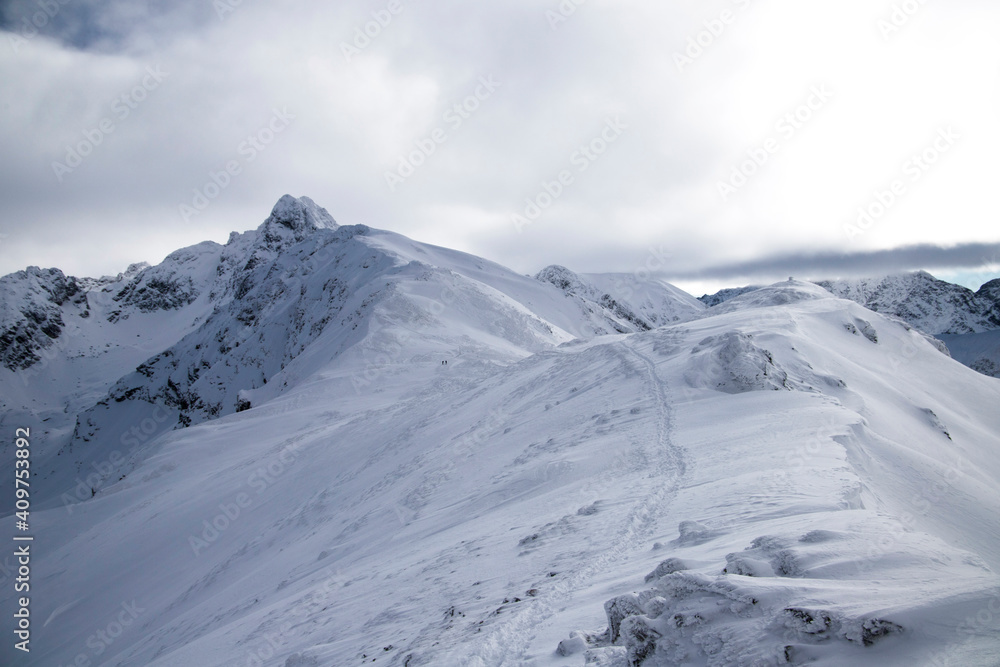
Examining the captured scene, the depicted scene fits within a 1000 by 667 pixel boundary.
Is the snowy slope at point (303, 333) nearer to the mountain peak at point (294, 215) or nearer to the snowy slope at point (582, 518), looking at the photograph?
the mountain peak at point (294, 215)

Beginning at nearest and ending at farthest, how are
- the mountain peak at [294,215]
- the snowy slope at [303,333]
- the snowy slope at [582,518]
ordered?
the snowy slope at [582,518] → the snowy slope at [303,333] → the mountain peak at [294,215]

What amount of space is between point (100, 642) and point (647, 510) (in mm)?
19635

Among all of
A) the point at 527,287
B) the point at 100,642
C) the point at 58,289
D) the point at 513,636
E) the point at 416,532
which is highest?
the point at 58,289

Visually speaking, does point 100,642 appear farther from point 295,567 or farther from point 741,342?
point 741,342

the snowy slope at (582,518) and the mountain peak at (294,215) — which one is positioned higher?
the mountain peak at (294,215)

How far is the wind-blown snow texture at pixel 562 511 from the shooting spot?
471cm

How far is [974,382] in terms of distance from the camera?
102 ft

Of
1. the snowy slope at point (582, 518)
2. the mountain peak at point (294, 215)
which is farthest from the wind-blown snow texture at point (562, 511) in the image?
the mountain peak at point (294, 215)

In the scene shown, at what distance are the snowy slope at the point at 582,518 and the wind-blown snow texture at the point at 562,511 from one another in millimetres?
51

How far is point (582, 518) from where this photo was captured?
30.6 ft

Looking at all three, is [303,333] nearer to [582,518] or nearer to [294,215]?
[582,518]

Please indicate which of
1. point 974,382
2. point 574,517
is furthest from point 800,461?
point 974,382

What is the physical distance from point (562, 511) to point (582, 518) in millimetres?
793

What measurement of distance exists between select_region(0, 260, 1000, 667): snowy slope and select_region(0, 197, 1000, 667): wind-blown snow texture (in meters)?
0.05
